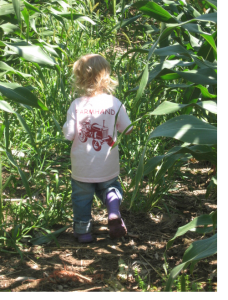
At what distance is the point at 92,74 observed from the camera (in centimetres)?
219

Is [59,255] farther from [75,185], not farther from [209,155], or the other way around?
[209,155]

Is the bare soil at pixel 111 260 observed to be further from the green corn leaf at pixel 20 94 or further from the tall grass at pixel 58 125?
the green corn leaf at pixel 20 94

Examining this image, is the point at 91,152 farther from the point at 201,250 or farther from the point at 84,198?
the point at 201,250

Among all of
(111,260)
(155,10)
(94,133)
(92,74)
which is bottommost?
(111,260)

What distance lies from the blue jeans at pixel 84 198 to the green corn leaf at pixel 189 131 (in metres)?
0.99

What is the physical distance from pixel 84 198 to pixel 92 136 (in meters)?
0.38

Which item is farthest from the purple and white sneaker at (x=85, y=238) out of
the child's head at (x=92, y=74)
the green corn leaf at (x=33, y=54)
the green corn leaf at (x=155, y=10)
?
the green corn leaf at (x=155, y=10)

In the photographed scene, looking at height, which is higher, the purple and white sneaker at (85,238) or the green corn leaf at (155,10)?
the green corn leaf at (155,10)

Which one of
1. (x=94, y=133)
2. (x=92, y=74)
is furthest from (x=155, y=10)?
(x=94, y=133)

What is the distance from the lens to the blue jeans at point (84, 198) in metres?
2.09

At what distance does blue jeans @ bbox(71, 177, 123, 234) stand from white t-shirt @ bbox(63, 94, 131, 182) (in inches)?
1.8

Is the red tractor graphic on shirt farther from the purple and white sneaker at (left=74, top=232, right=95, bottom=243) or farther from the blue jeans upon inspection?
the purple and white sneaker at (left=74, top=232, right=95, bottom=243)
